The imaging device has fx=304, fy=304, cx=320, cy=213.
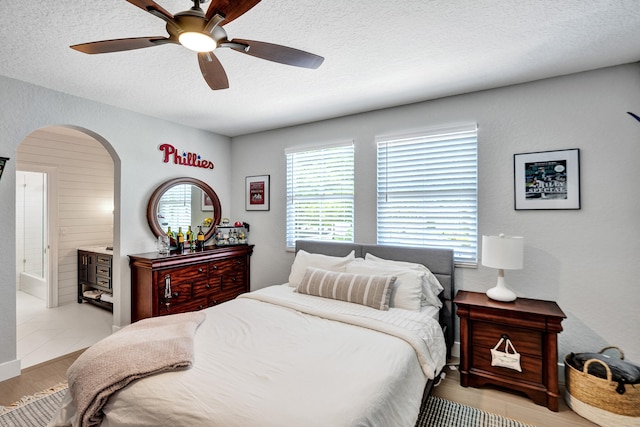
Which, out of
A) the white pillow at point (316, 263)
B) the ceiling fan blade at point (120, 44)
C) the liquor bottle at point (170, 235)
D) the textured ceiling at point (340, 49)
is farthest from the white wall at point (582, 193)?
the liquor bottle at point (170, 235)

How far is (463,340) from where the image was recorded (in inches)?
99.0

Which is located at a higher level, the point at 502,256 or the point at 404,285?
the point at 502,256

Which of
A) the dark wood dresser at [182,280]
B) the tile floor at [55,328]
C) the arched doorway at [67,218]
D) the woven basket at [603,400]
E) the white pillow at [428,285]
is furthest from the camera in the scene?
the arched doorway at [67,218]

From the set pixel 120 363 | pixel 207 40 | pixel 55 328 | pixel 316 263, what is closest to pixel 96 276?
pixel 55 328

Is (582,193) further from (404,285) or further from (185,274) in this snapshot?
(185,274)

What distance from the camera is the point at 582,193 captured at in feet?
8.18

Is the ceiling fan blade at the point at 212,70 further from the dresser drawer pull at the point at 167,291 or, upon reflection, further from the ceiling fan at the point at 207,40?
the dresser drawer pull at the point at 167,291

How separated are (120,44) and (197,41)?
43 centimetres

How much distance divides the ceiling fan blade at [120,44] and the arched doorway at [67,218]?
112 inches

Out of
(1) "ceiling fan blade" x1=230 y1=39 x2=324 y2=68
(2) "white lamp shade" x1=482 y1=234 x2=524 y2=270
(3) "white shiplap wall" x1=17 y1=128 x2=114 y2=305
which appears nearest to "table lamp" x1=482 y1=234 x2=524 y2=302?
(2) "white lamp shade" x1=482 y1=234 x2=524 y2=270

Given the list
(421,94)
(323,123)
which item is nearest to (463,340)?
(421,94)

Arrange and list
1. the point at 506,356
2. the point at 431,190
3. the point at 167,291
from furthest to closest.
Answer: the point at 167,291, the point at 431,190, the point at 506,356

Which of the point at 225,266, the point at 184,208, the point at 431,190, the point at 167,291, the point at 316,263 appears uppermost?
the point at 431,190

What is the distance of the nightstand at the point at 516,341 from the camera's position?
2219 mm
